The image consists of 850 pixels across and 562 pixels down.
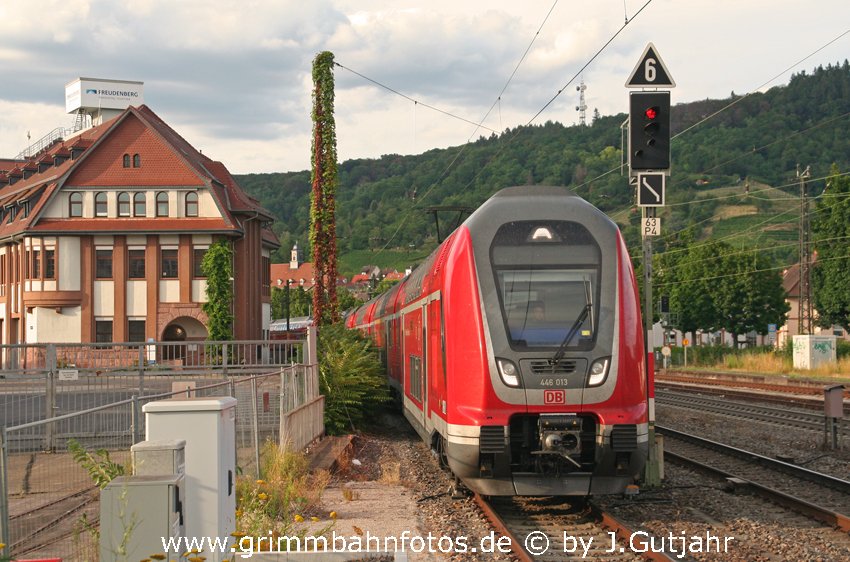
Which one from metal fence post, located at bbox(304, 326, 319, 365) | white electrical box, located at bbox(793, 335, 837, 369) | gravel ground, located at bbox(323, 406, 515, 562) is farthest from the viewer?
white electrical box, located at bbox(793, 335, 837, 369)

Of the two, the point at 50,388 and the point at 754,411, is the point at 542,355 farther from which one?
the point at 754,411

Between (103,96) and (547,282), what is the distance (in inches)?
2351

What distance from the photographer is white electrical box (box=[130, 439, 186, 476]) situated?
658 centimetres

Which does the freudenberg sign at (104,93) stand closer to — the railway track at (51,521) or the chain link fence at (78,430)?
the chain link fence at (78,430)

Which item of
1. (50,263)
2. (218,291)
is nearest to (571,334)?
(218,291)

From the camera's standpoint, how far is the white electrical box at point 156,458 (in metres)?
6.58

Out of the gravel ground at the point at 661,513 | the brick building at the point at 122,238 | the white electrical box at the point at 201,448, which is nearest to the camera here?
the white electrical box at the point at 201,448

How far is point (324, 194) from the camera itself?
27438 millimetres

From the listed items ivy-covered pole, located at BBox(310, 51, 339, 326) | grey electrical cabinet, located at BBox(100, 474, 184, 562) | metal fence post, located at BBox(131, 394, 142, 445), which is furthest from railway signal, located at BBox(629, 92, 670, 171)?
ivy-covered pole, located at BBox(310, 51, 339, 326)

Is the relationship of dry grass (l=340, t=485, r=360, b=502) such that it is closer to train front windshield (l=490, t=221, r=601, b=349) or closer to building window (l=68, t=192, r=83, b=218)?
train front windshield (l=490, t=221, r=601, b=349)

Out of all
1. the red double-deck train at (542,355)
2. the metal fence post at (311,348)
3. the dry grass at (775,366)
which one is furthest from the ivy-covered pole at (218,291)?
the red double-deck train at (542,355)

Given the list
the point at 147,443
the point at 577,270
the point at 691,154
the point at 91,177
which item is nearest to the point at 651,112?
the point at 577,270

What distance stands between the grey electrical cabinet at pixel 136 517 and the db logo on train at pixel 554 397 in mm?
5192

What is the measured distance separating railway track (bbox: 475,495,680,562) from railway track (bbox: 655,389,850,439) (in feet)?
28.6
